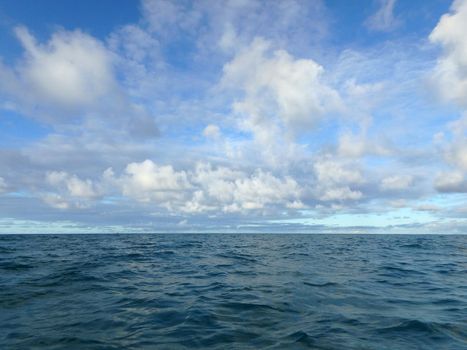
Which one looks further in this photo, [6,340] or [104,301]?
[104,301]

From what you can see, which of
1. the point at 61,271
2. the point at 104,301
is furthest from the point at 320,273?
the point at 61,271

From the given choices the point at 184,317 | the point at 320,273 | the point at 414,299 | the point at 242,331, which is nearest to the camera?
the point at 242,331

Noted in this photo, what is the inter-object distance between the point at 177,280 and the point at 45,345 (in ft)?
37.2

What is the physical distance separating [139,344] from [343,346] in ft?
19.1

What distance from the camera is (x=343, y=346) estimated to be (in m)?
9.71

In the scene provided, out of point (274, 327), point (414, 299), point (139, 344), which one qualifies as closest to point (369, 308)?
point (414, 299)

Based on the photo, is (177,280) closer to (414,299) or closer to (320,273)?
(320,273)

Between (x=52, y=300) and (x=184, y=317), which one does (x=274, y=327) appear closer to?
(x=184, y=317)

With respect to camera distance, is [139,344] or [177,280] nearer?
[139,344]

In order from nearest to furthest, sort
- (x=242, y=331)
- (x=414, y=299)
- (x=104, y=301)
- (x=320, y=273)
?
(x=242, y=331) → (x=104, y=301) → (x=414, y=299) → (x=320, y=273)

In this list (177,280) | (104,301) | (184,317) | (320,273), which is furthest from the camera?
(320,273)

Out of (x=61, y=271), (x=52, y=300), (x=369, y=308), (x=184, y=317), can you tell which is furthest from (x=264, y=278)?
(x=61, y=271)

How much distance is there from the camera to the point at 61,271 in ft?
76.9

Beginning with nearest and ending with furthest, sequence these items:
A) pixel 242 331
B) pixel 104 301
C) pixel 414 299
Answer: pixel 242 331
pixel 104 301
pixel 414 299
